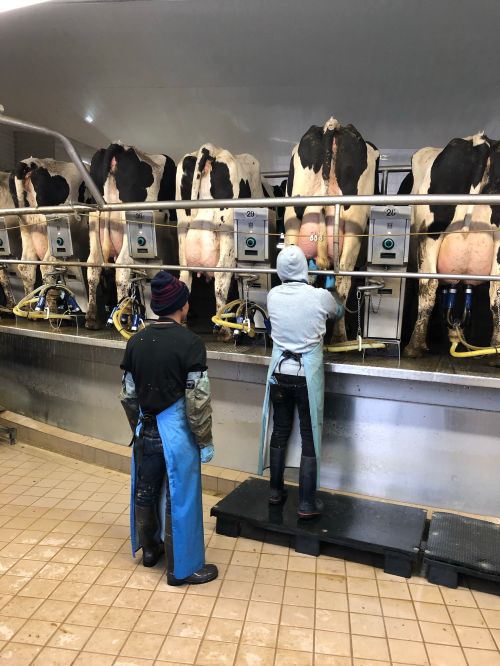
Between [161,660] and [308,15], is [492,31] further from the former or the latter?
[161,660]

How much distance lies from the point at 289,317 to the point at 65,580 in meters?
1.64

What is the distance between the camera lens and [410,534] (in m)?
2.39

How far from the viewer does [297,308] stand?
8.04ft

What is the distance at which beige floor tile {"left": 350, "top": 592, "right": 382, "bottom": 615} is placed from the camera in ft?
6.75

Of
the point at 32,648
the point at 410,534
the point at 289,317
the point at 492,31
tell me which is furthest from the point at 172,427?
the point at 492,31

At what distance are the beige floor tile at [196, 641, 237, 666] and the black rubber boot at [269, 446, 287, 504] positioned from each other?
92cm

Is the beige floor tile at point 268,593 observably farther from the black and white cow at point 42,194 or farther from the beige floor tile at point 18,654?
the black and white cow at point 42,194

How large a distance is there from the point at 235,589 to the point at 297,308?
136cm

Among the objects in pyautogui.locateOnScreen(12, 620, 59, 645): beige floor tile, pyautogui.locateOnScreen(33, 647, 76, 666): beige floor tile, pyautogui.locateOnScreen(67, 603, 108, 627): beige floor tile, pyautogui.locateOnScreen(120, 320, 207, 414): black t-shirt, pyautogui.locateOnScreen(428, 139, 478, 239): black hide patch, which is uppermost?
pyautogui.locateOnScreen(428, 139, 478, 239): black hide patch

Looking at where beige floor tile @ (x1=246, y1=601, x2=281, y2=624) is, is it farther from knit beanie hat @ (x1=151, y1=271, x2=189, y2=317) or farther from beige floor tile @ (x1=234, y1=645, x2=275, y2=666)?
knit beanie hat @ (x1=151, y1=271, x2=189, y2=317)

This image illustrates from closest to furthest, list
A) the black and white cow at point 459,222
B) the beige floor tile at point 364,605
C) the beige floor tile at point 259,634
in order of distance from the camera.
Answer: the beige floor tile at point 259,634 < the beige floor tile at point 364,605 < the black and white cow at point 459,222

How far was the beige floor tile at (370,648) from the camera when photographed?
180 cm

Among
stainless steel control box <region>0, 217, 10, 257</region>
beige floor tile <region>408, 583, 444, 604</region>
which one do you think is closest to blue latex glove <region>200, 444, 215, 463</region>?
beige floor tile <region>408, 583, 444, 604</region>

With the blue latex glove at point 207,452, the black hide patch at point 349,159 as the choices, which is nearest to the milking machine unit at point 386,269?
the black hide patch at point 349,159
